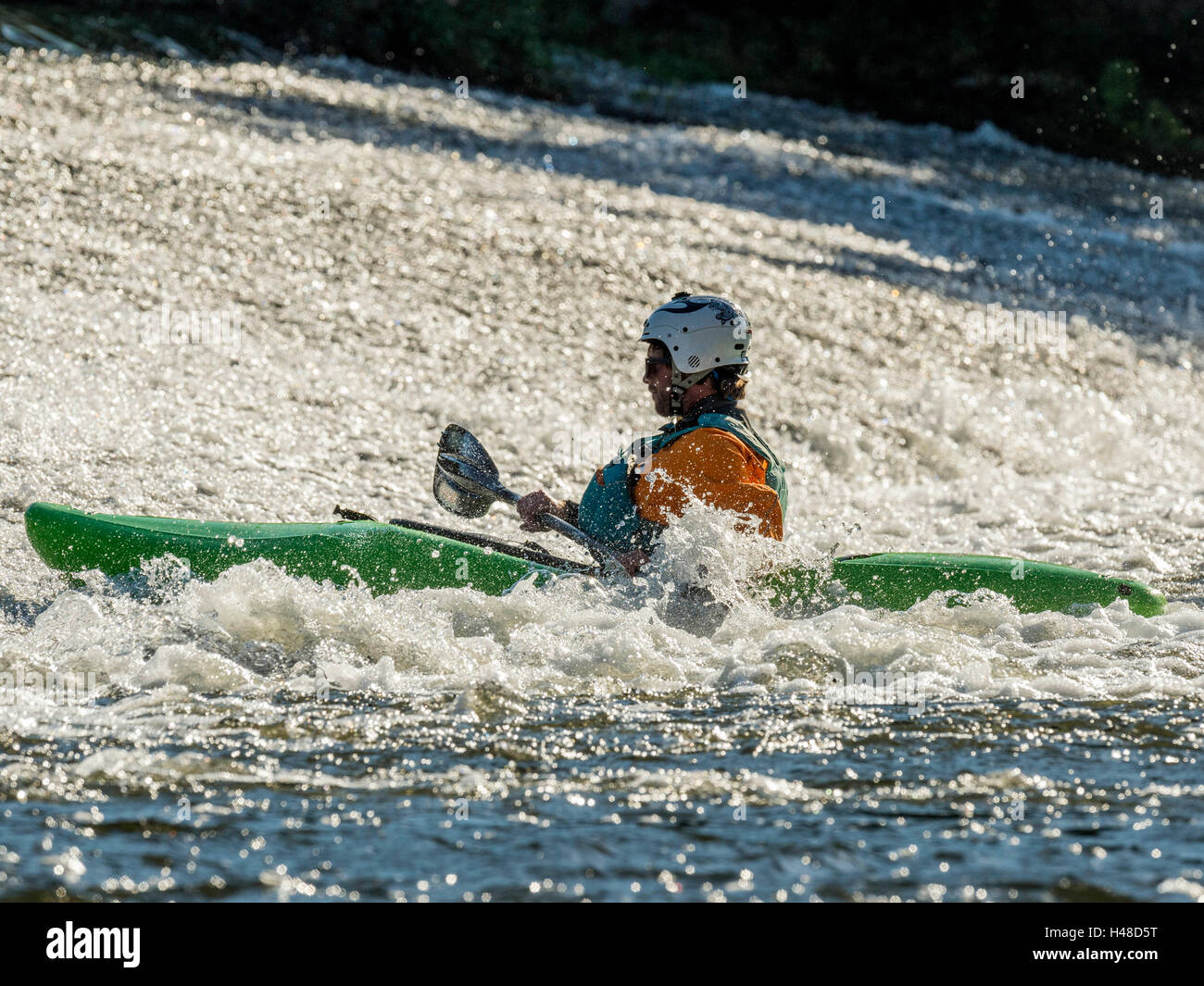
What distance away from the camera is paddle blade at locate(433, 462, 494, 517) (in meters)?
5.88

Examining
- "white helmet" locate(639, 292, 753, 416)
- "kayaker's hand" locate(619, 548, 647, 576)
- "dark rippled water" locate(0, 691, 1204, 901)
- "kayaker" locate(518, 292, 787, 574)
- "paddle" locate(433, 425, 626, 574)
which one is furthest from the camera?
"paddle" locate(433, 425, 626, 574)

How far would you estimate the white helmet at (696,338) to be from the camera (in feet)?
17.0

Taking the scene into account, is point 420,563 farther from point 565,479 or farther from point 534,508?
point 565,479

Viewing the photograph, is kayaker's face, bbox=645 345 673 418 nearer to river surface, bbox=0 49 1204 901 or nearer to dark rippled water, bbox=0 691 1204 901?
river surface, bbox=0 49 1204 901

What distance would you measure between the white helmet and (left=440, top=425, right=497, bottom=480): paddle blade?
A: 3.23 feet

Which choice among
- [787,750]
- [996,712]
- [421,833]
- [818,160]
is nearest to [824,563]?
[996,712]

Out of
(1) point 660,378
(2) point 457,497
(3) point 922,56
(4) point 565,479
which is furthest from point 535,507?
(3) point 922,56

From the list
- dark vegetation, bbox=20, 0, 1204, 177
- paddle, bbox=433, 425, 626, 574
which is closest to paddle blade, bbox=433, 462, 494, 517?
paddle, bbox=433, 425, 626, 574

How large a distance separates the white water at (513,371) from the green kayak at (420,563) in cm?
14

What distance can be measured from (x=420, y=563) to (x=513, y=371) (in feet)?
14.7

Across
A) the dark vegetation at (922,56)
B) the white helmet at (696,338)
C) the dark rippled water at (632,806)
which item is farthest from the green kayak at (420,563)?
the dark vegetation at (922,56)

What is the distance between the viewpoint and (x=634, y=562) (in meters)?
4.96

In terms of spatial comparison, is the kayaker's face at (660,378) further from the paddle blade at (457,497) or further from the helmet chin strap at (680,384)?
the paddle blade at (457,497)

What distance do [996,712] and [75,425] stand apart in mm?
5097
